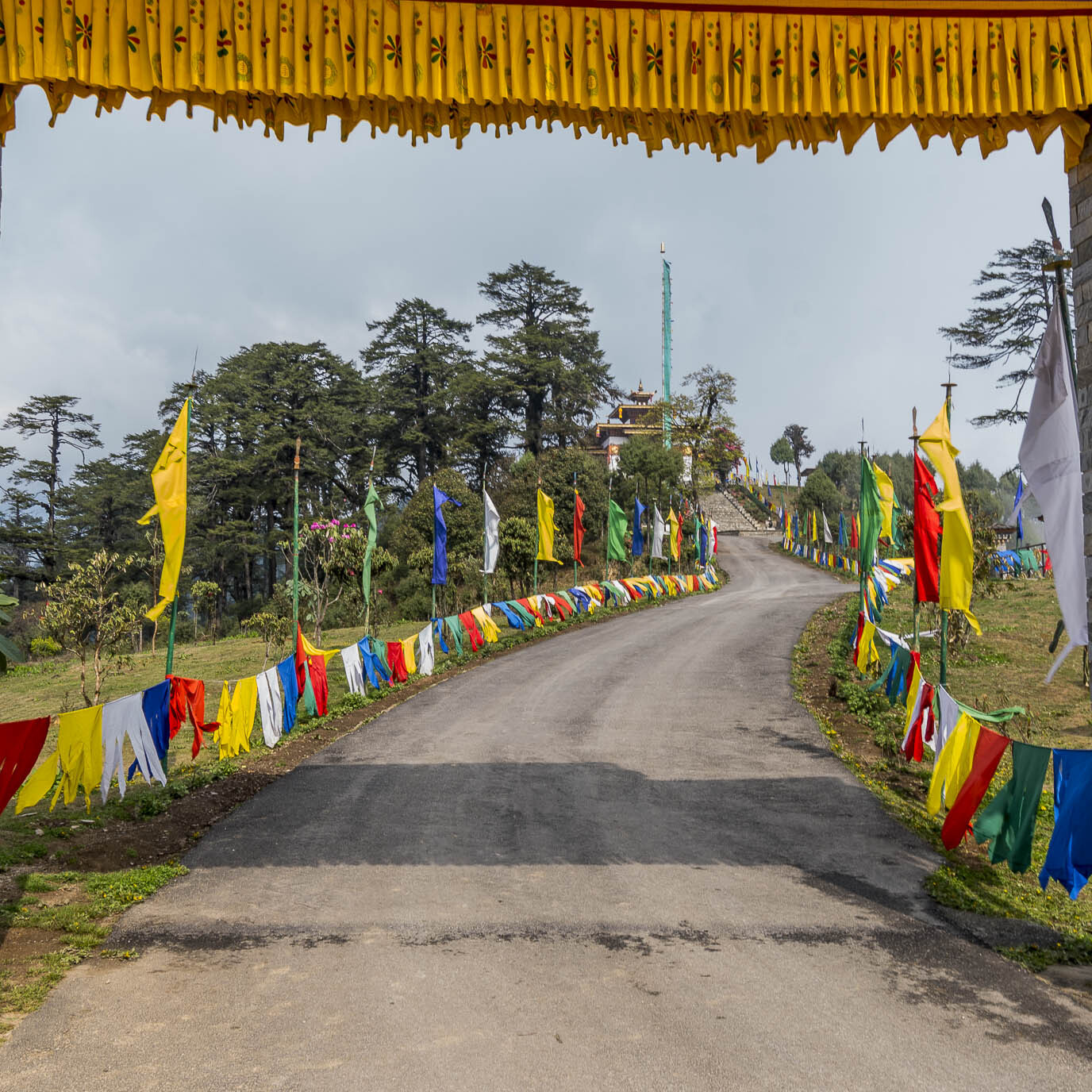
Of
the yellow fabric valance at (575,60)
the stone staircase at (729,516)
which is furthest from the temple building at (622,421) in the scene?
the yellow fabric valance at (575,60)

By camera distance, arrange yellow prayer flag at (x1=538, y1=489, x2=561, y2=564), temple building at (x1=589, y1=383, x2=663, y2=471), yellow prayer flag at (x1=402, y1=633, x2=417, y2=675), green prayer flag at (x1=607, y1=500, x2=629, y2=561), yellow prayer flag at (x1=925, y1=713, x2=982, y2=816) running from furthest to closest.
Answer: temple building at (x1=589, y1=383, x2=663, y2=471) → green prayer flag at (x1=607, y1=500, x2=629, y2=561) → yellow prayer flag at (x1=538, y1=489, x2=561, y2=564) → yellow prayer flag at (x1=402, y1=633, x2=417, y2=675) → yellow prayer flag at (x1=925, y1=713, x2=982, y2=816)

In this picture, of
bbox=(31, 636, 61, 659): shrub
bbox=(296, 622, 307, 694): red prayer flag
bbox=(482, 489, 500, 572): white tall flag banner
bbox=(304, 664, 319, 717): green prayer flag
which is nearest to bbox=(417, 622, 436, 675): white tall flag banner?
bbox=(482, 489, 500, 572): white tall flag banner

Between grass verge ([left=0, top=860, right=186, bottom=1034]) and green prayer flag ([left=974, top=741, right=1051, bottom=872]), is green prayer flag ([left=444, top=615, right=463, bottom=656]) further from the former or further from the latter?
green prayer flag ([left=974, top=741, right=1051, bottom=872])

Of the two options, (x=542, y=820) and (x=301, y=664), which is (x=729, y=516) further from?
(x=542, y=820)

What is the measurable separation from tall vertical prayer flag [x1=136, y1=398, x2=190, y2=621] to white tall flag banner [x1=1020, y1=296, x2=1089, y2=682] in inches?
345

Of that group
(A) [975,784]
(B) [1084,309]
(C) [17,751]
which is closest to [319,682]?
(C) [17,751]

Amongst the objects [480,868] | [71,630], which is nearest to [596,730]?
[480,868]

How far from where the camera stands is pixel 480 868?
7.79 metres

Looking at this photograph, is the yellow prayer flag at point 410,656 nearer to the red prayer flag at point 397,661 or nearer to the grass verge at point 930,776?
the red prayer flag at point 397,661

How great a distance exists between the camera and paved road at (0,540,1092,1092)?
4.48 meters

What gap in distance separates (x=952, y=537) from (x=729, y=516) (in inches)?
2964

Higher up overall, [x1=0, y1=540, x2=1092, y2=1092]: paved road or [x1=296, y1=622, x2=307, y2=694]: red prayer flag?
[x1=296, y1=622, x2=307, y2=694]: red prayer flag

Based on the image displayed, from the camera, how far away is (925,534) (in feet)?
40.3

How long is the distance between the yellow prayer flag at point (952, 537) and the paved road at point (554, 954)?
2.63m
